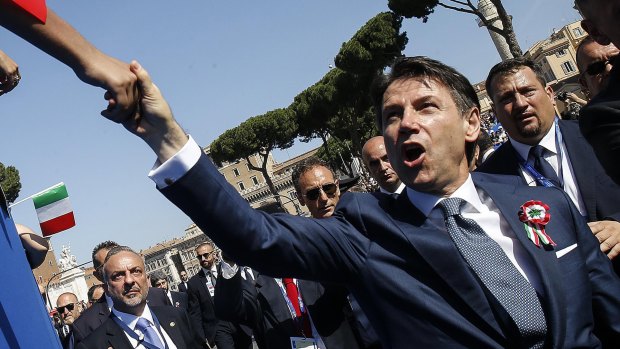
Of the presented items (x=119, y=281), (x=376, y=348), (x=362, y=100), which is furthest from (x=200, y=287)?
(x=362, y=100)

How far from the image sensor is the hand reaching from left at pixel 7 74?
1.71 m

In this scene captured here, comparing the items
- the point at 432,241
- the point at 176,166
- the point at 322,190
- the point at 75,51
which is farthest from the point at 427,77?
the point at 322,190

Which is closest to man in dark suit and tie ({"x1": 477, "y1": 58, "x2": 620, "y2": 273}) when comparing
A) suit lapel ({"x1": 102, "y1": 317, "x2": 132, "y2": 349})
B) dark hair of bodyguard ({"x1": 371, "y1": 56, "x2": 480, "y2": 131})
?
dark hair of bodyguard ({"x1": 371, "y1": 56, "x2": 480, "y2": 131})

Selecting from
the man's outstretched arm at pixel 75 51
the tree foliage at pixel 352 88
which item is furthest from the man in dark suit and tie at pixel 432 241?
the tree foliage at pixel 352 88

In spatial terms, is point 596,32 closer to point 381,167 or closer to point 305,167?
point 305,167

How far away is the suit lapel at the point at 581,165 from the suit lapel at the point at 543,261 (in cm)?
108

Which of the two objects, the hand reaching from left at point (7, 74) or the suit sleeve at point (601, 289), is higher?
the hand reaching from left at point (7, 74)

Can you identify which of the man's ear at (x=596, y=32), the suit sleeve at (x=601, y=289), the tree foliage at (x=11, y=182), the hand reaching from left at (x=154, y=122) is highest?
the tree foliage at (x=11, y=182)

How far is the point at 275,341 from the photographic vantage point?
4.37 metres

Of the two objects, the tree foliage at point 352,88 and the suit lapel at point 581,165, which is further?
the tree foliage at point 352,88

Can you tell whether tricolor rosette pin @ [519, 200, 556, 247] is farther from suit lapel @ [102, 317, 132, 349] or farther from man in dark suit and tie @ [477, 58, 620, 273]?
suit lapel @ [102, 317, 132, 349]

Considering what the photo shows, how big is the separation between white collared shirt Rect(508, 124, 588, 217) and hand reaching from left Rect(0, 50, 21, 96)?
2626mm

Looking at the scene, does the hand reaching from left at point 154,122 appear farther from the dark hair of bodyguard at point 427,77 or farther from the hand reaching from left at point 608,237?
the hand reaching from left at point 608,237

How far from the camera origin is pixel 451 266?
1.87 metres
